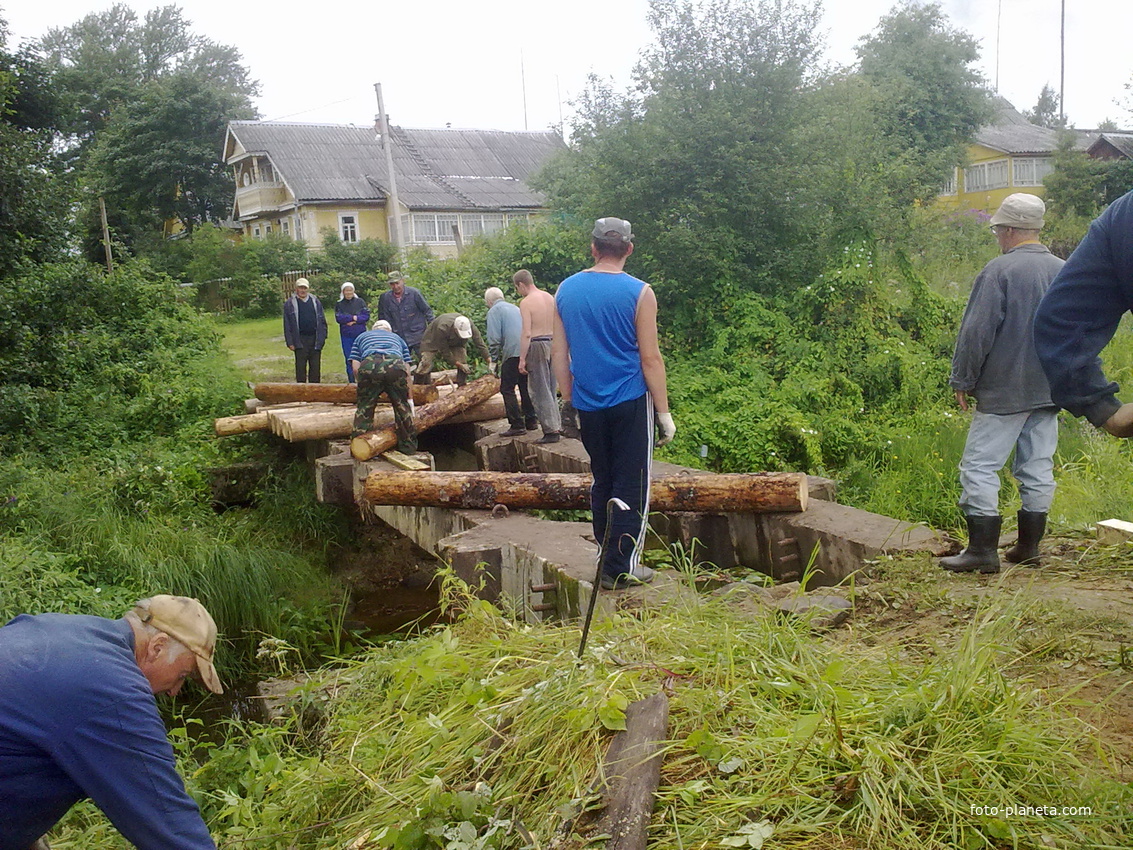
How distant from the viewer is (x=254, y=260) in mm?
27344

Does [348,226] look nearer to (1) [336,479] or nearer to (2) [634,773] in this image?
(1) [336,479]

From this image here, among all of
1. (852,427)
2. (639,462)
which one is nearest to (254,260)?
(852,427)

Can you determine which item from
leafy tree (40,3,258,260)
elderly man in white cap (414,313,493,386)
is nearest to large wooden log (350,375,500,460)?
elderly man in white cap (414,313,493,386)

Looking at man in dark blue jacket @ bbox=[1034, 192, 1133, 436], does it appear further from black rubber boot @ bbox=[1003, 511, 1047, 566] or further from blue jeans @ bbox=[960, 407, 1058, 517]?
black rubber boot @ bbox=[1003, 511, 1047, 566]

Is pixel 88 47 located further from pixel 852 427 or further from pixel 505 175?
pixel 852 427

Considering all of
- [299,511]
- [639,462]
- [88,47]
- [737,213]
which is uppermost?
[88,47]

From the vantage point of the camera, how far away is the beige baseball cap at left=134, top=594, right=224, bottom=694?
8.69ft

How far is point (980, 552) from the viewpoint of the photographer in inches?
188

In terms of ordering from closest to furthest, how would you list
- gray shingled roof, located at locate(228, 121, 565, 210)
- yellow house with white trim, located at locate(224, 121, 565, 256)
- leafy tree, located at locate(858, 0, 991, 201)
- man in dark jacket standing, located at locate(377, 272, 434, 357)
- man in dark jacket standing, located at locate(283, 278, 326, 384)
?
man in dark jacket standing, located at locate(377, 272, 434, 357) → man in dark jacket standing, located at locate(283, 278, 326, 384) → leafy tree, located at locate(858, 0, 991, 201) → yellow house with white trim, located at locate(224, 121, 565, 256) → gray shingled roof, located at locate(228, 121, 565, 210)

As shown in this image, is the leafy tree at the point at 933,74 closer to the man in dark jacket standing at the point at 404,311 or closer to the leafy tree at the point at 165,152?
the man in dark jacket standing at the point at 404,311

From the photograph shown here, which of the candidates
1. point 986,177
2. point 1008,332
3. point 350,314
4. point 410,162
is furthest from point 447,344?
point 986,177

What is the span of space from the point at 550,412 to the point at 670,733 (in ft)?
20.9

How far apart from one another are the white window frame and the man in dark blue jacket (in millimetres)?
36965

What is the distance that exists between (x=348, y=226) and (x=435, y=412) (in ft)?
98.4
